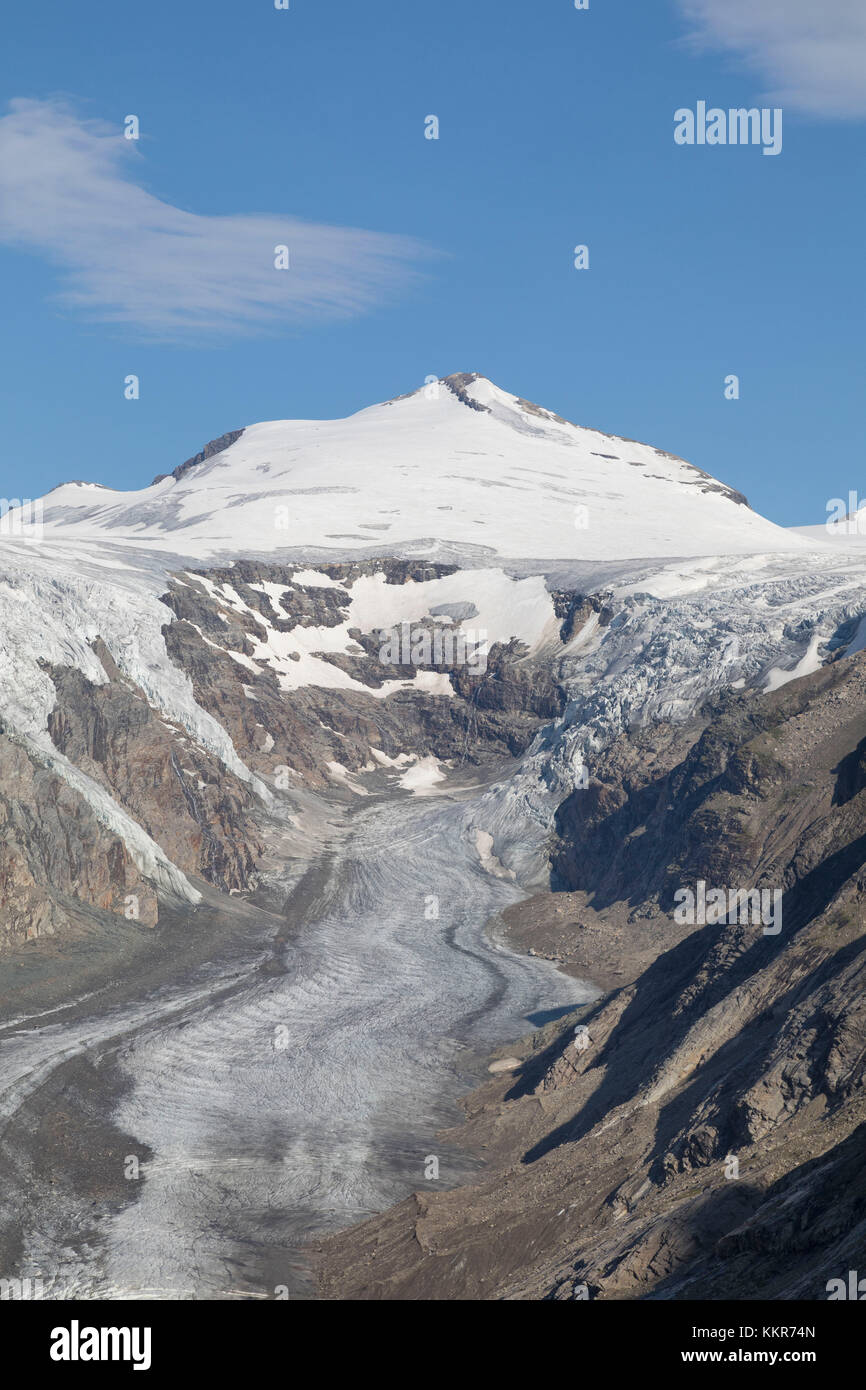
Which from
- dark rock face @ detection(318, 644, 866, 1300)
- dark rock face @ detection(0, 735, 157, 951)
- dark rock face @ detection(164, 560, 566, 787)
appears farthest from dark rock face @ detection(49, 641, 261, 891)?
dark rock face @ detection(318, 644, 866, 1300)

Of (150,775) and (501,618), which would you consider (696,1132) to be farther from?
(501,618)

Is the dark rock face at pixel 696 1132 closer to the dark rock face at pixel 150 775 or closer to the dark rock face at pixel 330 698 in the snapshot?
the dark rock face at pixel 150 775

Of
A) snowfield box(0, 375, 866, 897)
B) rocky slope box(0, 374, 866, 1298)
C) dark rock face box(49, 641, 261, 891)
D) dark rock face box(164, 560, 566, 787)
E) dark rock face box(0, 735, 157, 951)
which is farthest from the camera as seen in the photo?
dark rock face box(164, 560, 566, 787)

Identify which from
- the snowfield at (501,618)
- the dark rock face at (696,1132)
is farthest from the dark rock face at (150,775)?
the dark rock face at (696,1132)

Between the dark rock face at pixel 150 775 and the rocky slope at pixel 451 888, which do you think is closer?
the rocky slope at pixel 451 888

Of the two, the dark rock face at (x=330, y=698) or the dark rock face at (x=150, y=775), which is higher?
the dark rock face at (x=330, y=698)

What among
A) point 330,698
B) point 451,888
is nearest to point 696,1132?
point 451,888

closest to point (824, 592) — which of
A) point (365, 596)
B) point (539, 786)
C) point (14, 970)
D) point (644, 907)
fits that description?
point (539, 786)

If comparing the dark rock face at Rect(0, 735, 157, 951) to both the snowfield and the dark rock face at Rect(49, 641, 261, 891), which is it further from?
the dark rock face at Rect(49, 641, 261, 891)

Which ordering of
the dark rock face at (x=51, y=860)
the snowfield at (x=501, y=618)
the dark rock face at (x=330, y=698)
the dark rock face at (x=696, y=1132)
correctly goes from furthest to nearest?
the dark rock face at (x=330, y=698) < the snowfield at (x=501, y=618) < the dark rock face at (x=51, y=860) < the dark rock face at (x=696, y=1132)
